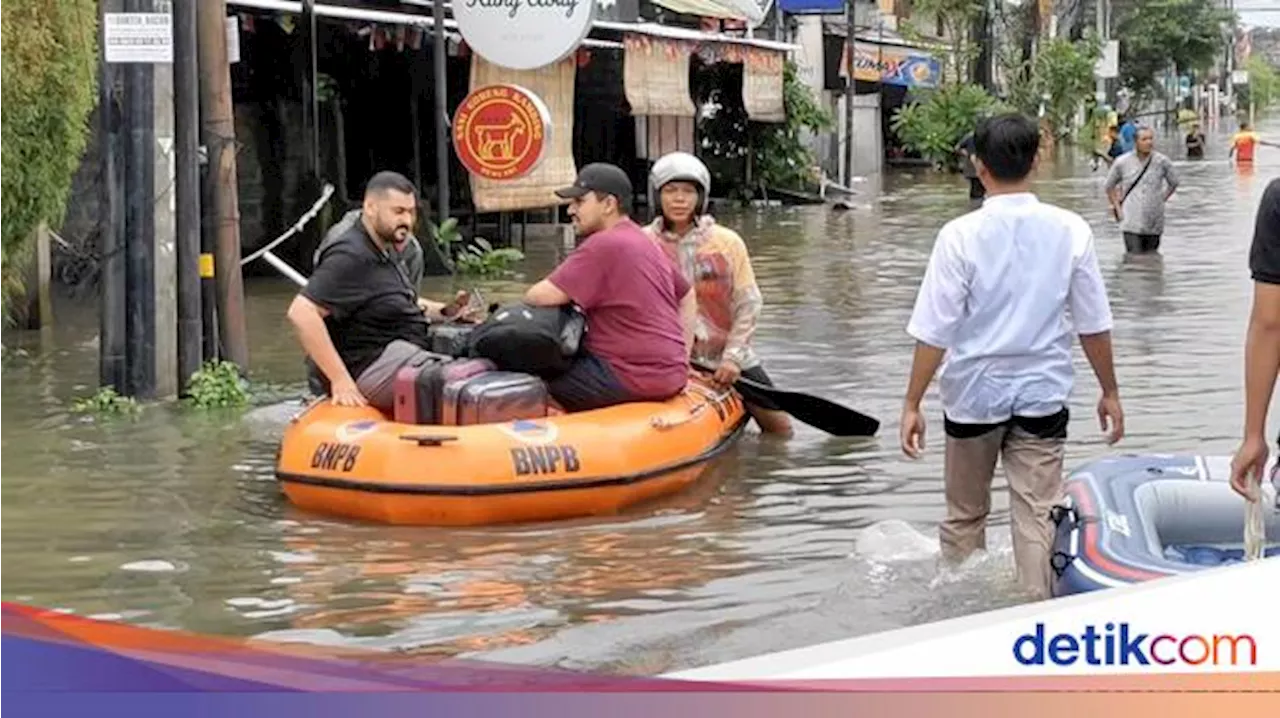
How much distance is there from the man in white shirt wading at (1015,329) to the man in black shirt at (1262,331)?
39.6 inches

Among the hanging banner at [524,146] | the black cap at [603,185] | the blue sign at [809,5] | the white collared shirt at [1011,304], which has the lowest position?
the white collared shirt at [1011,304]

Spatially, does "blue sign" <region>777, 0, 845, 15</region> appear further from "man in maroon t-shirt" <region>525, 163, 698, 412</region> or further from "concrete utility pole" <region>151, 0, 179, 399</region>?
"man in maroon t-shirt" <region>525, 163, 698, 412</region>

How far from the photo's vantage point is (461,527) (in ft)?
27.0

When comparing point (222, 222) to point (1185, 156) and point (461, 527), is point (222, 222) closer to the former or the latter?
point (461, 527)

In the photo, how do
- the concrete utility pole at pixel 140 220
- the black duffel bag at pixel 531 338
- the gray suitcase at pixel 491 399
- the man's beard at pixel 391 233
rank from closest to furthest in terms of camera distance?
the gray suitcase at pixel 491 399 → the black duffel bag at pixel 531 338 → the man's beard at pixel 391 233 → the concrete utility pole at pixel 140 220

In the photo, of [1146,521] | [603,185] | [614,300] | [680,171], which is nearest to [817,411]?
[680,171]

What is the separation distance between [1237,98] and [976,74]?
95.6 m

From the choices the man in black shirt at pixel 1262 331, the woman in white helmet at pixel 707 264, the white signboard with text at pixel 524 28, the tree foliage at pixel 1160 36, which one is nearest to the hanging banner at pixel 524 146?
the white signboard with text at pixel 524 28

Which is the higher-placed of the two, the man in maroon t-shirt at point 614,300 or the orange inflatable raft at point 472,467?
the man in maroon t-shirt at point 614,300

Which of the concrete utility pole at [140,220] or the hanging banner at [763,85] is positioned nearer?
the concrete utility pole at [140,220]

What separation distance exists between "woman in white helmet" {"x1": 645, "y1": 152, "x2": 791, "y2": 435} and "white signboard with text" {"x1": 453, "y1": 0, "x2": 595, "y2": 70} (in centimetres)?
615

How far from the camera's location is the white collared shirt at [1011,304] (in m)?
6.17

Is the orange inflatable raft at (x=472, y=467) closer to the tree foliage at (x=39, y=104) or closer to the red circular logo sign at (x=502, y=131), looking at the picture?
the tree foliage at (x=39, y=104)

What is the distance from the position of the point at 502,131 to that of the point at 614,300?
8428 millimetres
